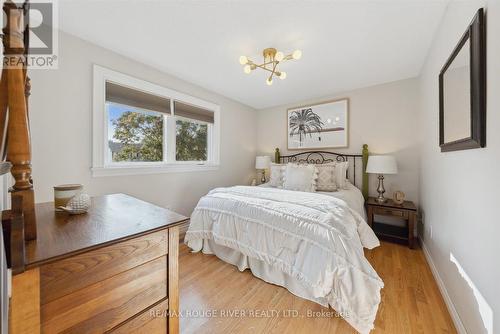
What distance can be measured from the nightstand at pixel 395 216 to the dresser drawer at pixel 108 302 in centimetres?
283

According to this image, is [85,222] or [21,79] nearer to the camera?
[21,79]

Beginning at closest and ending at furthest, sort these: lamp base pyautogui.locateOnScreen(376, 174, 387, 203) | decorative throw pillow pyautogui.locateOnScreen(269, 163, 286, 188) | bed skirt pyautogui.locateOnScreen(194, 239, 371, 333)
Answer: bed skirt pyautogui.locateOnScreen(194, 239, 371, 333)
lamp base pyautogui.locateOnScreen(376, 174, 387, 203)
decorative throw pillow pyautogui.locateOnScreen(269, 163, 286, 188)

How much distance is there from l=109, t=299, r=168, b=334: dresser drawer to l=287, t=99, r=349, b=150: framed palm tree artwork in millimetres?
3406

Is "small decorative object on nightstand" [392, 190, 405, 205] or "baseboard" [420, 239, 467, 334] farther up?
"small decorative object on nightstand" [392, 190, 405, 205]

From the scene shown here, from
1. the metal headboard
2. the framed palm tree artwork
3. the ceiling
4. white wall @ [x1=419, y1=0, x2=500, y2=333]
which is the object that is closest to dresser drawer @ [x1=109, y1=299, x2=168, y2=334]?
white wall @ [x1=419, y1=0, x2=500, y2=333]

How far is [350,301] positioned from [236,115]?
3397 millimetres

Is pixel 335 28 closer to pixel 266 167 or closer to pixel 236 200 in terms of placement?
pixel 236 200

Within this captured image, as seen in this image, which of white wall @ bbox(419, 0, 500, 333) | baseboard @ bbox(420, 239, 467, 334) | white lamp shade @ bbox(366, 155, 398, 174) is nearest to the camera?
white wall @ bbox(419, 0, 500, 333)

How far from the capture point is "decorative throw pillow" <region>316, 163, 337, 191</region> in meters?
2.89

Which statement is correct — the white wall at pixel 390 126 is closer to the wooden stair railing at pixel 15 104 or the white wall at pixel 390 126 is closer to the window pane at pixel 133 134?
the window pane at pixel 133 134

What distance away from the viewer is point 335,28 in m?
1.83

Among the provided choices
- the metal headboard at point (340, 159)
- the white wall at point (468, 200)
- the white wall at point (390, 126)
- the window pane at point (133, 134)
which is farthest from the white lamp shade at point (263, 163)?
the white wall at point (468, 200)

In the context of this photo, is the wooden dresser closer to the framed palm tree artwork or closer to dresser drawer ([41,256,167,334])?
dresser drawer ([41,256,167,334])

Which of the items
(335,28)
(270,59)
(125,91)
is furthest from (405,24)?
(125,91)
